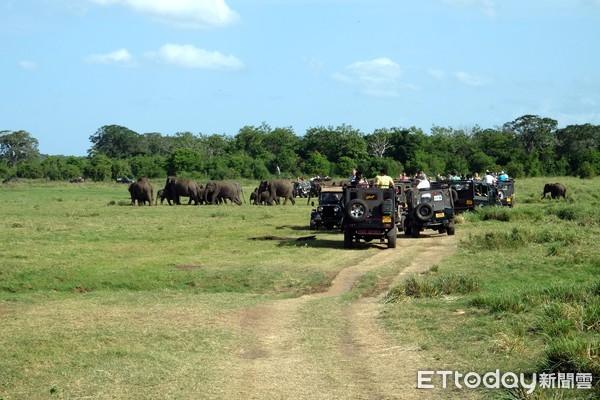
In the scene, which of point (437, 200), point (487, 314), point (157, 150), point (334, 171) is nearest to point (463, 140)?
point (334, 171)

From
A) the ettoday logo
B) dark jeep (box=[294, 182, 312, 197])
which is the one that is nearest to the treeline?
dark jeep (box=[294, 182, 312, 197])

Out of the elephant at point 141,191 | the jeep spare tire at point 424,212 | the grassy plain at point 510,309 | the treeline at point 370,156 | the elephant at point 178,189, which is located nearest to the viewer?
the grassy plain at point 510,309

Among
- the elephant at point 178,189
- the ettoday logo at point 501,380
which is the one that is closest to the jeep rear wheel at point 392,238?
the ettoday logo at point 501,380

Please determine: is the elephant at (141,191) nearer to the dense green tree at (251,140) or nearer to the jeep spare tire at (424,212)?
the jeep spare tire at (424,212)

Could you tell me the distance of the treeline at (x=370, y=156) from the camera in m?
79.1

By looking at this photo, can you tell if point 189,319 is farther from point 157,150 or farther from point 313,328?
point 157,150

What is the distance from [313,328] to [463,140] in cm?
9071

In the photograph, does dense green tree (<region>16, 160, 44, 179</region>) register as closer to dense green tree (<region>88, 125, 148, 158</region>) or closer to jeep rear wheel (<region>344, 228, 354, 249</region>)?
dense green tree (<region>88, 125, 148, 158</region>)

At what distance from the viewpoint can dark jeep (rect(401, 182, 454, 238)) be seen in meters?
24.8

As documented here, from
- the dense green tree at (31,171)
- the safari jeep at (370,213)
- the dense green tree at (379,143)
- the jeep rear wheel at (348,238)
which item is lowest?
the jeep rear wheel at (348,238)

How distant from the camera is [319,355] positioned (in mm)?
10336

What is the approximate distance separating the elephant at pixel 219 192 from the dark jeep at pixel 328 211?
21517 mm

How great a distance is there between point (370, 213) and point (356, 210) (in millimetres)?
397

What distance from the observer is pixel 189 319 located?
1278cm
